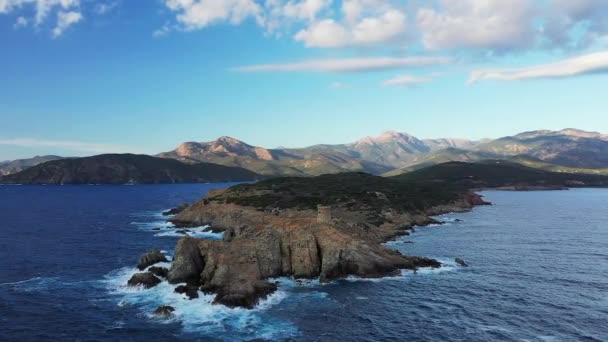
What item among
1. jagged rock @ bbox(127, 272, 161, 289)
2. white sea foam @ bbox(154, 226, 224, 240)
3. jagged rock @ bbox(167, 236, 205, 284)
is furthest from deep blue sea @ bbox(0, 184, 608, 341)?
white sea foam @ bbox(154, 226, 224, 240)

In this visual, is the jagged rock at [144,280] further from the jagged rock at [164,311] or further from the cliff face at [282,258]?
the jagged rock at [164,311]

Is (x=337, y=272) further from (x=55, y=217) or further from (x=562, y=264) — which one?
(x=55, y=217)

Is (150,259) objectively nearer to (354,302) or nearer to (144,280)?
(144,280)

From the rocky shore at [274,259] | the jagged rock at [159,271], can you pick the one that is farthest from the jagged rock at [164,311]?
the jagged rock at [159,271]

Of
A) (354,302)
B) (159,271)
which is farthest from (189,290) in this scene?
(354,302)

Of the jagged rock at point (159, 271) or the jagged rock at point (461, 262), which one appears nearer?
the jagged rock at point (159, 271)

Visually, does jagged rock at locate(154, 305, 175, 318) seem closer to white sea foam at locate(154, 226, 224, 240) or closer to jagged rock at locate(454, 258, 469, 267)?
jagged rock at locate(454, 258, 469, 267)
